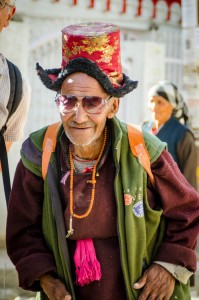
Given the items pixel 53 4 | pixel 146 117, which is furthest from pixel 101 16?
pixel 146 117

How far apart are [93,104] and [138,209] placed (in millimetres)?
493

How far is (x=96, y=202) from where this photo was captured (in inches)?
121

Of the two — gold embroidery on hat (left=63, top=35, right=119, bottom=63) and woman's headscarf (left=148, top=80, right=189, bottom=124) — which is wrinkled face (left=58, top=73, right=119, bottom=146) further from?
woman's headscarf (left=148, top=80, right=189, bottom=124)

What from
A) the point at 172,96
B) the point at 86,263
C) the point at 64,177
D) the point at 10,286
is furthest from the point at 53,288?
the point at 172,96

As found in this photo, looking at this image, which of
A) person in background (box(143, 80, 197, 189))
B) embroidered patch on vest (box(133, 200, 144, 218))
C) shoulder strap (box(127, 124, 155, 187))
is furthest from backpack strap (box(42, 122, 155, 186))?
person in background (box(143, 80, 197, 189))

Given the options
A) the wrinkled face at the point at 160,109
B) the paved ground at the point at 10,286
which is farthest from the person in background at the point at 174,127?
the paved ground at the point at 10,286

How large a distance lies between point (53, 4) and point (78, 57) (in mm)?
9159

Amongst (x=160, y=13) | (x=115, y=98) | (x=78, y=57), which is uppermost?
(x=78, y=57)

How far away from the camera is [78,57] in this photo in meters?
3.03

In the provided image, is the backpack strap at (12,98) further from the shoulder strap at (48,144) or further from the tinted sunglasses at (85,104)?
the tinted sunglasses at (85,104)

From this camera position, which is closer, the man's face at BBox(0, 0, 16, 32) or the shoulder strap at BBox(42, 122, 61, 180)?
the shoulder strap at BBox(42, 122, 61, 180)

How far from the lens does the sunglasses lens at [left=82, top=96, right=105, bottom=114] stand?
302 centimetres

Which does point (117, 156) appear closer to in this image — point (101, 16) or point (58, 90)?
point (58, 90)

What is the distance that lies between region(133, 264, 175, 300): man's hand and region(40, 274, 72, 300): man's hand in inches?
13.2
